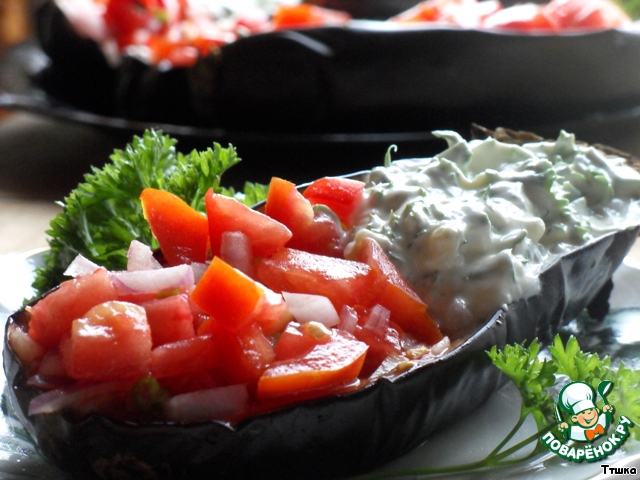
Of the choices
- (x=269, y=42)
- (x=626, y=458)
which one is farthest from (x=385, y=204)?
(x=269, y=42)

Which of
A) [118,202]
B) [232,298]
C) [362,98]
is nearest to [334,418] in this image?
[232,298]

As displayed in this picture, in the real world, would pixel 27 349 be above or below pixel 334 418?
above

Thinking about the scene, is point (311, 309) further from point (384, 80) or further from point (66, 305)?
point (384, 80)

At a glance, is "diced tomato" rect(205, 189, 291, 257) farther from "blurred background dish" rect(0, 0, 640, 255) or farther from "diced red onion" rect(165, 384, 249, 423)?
"blurred background dish" rect(0, 0, 640, 255)

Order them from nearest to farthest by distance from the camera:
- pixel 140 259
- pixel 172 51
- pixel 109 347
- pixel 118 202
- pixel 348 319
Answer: pixel 109 347, pixel 348 319, pixel 140 259, pixel 118 202, pixel 172 51

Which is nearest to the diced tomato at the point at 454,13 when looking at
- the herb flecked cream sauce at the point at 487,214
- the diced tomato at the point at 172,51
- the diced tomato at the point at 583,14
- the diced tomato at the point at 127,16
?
the diced tomato at the point at 583,14

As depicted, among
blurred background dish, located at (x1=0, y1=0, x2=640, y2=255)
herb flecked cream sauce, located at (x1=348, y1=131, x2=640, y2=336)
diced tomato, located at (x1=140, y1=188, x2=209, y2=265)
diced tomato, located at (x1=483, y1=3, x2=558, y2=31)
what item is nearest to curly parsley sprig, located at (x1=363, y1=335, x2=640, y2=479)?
herb flecked cream sauce, located at (x1=348, y1=131, x2=640, y2=336)
